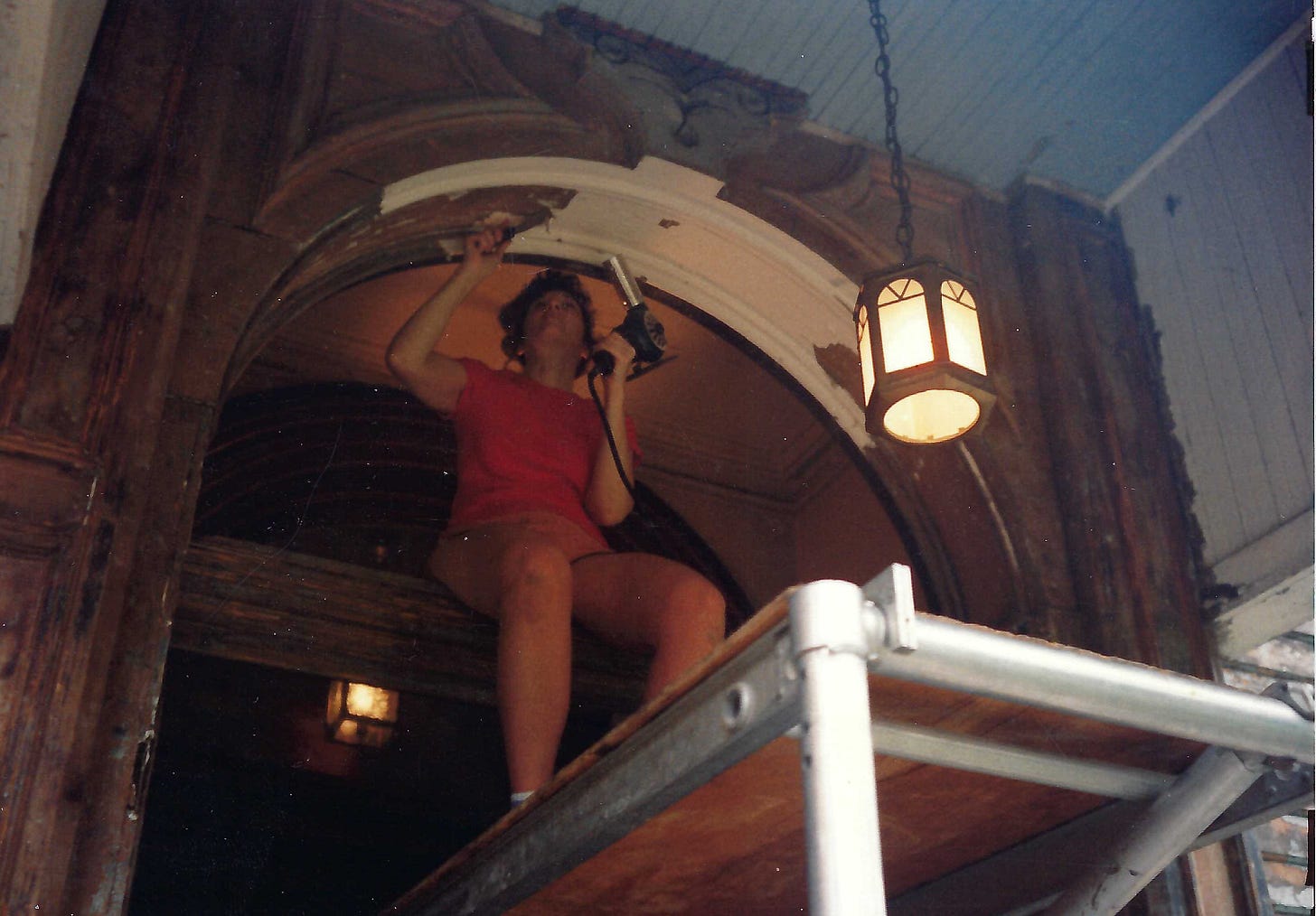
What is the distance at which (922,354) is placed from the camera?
2.82 m

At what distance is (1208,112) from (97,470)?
3.23m

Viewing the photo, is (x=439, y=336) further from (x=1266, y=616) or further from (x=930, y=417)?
(x=1266, y=616)

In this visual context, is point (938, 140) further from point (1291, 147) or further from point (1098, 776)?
point (1098, 776)

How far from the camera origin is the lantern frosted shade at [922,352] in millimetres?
2793

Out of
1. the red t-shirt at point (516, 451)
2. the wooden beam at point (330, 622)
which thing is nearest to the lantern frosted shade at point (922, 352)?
the red t-shirt at point (516, 451)

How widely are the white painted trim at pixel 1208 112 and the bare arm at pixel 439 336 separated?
6.66 ft

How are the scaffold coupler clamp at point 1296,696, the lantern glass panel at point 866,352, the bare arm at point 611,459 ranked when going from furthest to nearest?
the bare arm at point 611,459 < the lantern glass panel at point 866,352 < the scaffold coupler clamp at point 1296,696

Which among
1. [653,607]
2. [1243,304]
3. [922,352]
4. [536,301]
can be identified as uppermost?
[536,301]

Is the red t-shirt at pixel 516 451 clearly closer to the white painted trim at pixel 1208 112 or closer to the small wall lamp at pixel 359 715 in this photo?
the small wall lamp at pixel 359 715

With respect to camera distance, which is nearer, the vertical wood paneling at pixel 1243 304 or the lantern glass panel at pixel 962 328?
the lantern glass panel at pixel 962 328

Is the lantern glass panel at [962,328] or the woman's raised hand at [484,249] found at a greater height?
the woman's raised hand at [484,249]

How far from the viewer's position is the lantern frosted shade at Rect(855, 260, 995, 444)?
279cm

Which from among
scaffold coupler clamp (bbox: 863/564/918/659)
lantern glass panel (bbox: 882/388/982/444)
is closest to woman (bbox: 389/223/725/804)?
lantern glass panel (bbox: 882/388/982/444)

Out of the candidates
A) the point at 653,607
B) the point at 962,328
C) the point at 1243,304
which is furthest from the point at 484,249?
the point at 1243,304
